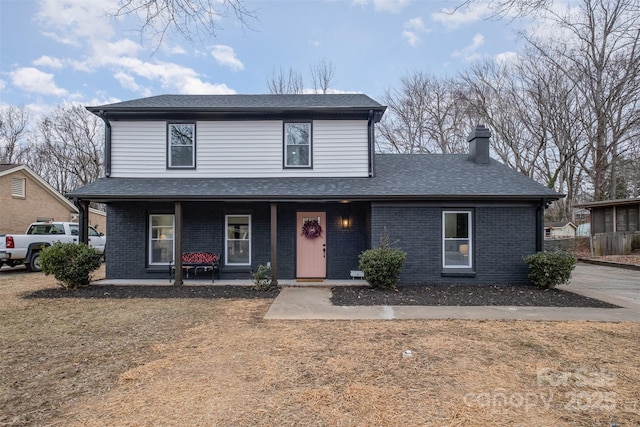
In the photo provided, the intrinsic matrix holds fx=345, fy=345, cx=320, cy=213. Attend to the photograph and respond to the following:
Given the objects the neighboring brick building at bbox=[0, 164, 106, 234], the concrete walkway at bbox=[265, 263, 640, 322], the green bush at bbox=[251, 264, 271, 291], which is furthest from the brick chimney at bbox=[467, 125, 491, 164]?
the neighboring brick building at bbox=[0, 164, 106, 234]

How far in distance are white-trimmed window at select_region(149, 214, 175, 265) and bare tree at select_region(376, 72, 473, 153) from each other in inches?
785

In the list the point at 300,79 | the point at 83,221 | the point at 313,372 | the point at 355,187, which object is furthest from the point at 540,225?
the point at 300,79

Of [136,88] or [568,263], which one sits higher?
[136,88]

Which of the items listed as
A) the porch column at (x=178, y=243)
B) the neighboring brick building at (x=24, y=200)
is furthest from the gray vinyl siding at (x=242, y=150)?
the neighboring brick building at (x=24, y=200)

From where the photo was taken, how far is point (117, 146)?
10375mm

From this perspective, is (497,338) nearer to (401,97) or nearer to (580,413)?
(580,413)

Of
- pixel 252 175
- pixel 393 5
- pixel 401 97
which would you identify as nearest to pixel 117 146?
pixel 252 175

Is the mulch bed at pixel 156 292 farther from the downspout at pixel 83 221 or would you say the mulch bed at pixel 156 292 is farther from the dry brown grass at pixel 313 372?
the dry brown grass at pixel 313 372

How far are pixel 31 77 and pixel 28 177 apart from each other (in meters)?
5.06

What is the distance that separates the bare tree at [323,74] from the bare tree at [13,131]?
84.7ft

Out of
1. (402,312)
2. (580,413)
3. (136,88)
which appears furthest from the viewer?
(136,88)

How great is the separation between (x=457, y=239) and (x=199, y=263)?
7255 millimetres

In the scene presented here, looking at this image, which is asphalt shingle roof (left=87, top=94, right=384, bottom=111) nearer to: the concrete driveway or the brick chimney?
the brick chimney

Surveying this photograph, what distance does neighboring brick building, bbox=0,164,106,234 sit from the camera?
55.0 ft
